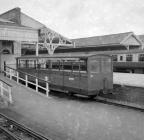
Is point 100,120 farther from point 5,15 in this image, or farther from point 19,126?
point 5,15

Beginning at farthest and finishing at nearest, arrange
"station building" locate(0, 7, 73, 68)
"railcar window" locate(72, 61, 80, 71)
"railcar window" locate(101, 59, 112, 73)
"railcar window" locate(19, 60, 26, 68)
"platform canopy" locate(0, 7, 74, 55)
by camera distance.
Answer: "platform canopy" locate(0, 7, 74, 55), "station building" locate(0, 7, 73, 68), "railcar window" locate(19, 60, 26, 68), "railcar window" locate(101, 59, 112, 73), "railcar window" locate(72, 61, 80, 71)

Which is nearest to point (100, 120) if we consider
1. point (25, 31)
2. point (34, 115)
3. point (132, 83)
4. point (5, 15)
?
point (34, 115)

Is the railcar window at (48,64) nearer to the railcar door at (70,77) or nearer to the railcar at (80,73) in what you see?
the railcar at (80,73)

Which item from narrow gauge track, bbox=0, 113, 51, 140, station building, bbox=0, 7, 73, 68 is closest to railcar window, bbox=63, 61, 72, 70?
narrow gauge track, bbox=0, 113, 51, 140

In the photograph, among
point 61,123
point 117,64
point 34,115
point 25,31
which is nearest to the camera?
point 61,123

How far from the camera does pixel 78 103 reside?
1266 cm

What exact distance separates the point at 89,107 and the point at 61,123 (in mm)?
3244

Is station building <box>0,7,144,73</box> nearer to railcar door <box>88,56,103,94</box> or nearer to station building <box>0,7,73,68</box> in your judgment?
station building <box>0,7,73,68</box>

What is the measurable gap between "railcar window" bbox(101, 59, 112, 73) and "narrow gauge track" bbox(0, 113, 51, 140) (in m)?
7.04

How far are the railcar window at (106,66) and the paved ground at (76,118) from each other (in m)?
2.32

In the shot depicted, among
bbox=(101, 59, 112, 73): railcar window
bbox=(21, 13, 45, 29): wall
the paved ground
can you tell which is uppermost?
bbox=(21, 13, 45, 29): wall

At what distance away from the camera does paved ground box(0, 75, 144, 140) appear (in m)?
7.69

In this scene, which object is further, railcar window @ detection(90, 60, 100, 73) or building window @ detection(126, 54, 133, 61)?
building window @ detection(126, 54, 133, 61)

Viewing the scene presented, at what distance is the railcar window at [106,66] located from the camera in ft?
44.5
